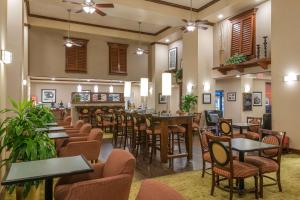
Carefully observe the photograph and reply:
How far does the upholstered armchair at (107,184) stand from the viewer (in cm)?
196

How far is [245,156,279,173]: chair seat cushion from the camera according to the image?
3169 mm

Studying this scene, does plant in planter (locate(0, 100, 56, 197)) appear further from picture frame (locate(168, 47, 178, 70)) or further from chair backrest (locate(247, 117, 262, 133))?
picture frame (locate(168, 47, 178, 70))

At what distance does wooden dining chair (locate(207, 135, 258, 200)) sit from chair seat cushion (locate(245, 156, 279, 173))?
16 centimetres

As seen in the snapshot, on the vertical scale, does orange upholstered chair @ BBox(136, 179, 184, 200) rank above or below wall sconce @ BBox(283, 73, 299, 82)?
below

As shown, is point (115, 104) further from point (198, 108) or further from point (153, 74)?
point (198, 108)

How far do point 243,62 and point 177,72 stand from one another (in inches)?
152

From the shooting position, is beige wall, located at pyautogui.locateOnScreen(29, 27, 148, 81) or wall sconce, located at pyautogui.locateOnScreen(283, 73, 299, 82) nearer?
wall sconce, located at pyautogui.locateOnScreen(283, 73, 299, 82)

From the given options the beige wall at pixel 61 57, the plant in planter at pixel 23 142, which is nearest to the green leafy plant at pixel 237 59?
the beige wall at pixel 61 57

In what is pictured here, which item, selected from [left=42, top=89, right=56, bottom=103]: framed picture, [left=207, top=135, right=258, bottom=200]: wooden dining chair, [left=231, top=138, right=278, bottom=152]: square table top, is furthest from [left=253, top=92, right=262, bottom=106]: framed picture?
[left=42, top=89, right=56, bottom=103]: framed picture

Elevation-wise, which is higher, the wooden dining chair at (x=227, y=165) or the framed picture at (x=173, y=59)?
the framed picture at (x=173, y=59)

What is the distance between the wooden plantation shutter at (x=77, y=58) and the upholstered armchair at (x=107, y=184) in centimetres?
1022

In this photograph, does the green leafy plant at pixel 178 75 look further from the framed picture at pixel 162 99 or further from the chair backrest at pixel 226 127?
the chair backrest at pixel 226 127

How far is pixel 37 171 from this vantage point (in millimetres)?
2027

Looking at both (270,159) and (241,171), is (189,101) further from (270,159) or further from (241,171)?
(241,171)
